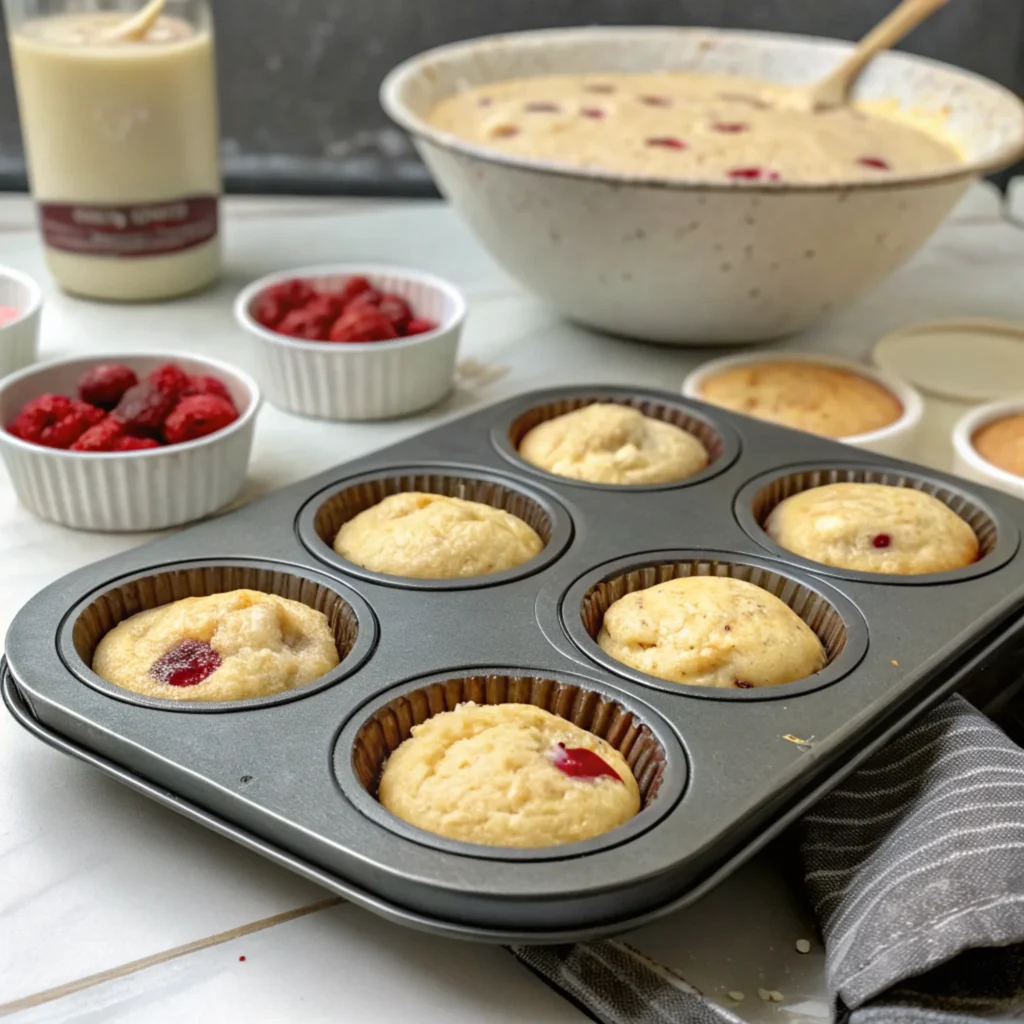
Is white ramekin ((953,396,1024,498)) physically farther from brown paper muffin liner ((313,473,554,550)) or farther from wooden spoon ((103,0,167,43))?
wooden spoon ((103,0,167,43))

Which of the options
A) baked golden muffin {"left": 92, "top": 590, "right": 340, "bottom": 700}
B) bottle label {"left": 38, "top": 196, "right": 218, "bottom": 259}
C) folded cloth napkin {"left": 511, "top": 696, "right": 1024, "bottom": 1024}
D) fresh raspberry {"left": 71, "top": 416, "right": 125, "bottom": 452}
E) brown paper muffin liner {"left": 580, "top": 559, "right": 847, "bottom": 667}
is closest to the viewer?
folded cloth napkin {"left": 511, "top": 696, "right": 1024, "bottom": 1024}

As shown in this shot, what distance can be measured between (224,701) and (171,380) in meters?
0.57

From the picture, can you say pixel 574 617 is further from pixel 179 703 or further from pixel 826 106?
pixel 826 106

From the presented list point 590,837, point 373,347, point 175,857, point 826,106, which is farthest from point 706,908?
point 826,106

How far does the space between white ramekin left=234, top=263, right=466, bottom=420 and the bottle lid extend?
63 cm

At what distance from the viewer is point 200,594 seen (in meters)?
1.26

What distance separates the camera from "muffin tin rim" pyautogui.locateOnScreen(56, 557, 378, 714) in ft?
3.43

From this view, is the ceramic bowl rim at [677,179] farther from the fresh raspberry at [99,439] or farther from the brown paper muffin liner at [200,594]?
the brown paper muffin liner at [200,594]

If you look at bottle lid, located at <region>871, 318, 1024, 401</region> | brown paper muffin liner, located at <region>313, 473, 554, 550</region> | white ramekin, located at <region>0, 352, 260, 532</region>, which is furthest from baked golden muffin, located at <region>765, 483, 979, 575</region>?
white ramekin, located at <region>0, 352, 260, 532</region>

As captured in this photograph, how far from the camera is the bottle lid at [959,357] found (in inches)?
74.1

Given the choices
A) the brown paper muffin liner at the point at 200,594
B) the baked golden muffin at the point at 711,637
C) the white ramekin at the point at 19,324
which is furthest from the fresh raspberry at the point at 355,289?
the baked golden muffin at the point at 711,637

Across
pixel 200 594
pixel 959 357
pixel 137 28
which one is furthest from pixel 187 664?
pixel 959 357

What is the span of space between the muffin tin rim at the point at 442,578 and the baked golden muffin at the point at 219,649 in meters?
0.07

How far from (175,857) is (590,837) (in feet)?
1.10
